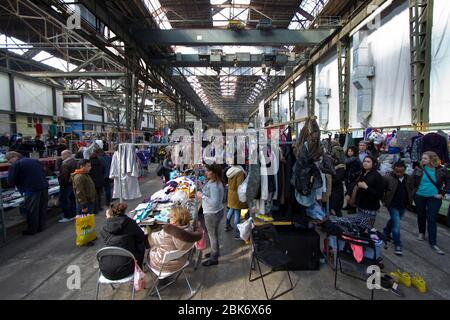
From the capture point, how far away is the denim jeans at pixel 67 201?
223 inches

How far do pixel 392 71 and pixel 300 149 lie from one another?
19.9 feet

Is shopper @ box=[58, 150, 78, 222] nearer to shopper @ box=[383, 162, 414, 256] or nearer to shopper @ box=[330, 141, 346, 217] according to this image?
shopper @ box=[330, 141, 346, 217]

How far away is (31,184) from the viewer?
473cm

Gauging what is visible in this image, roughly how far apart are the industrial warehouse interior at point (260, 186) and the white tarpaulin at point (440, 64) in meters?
0.03

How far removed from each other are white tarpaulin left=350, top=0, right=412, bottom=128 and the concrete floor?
3.92m

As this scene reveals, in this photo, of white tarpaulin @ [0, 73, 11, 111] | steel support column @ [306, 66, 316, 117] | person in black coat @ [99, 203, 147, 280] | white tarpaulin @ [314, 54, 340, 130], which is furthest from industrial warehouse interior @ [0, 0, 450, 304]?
white tarpaulin @ [0, 73, 11, 111]

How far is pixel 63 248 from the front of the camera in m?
4.36

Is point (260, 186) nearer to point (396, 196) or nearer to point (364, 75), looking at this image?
point (396, 196)

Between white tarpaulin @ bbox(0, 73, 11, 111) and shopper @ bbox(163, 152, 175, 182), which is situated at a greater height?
white tarpaulin @ bbox(0, 73, 11, 111)

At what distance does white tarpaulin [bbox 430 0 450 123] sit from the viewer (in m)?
5.43
